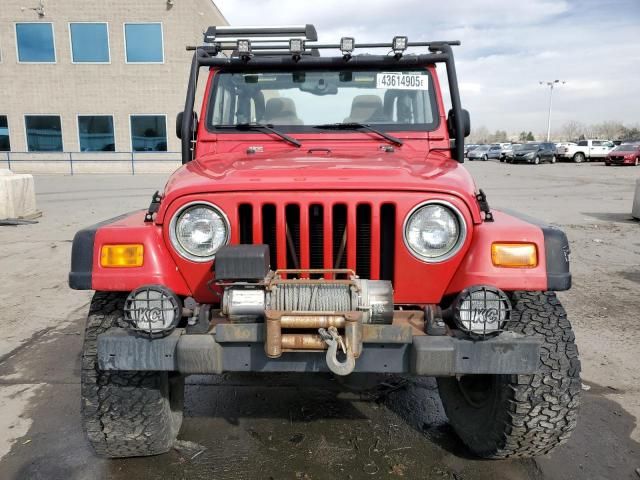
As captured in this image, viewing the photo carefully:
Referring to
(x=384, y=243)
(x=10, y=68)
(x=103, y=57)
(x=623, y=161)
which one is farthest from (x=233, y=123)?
(x=623, y=161)

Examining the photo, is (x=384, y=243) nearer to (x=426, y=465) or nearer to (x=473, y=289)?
(x=473, y=289)

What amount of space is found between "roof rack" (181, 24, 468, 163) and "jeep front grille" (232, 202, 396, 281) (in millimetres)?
1311

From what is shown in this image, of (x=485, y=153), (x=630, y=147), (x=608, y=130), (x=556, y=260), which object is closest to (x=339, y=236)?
(x=556, y=260)

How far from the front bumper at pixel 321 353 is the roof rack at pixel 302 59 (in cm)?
166

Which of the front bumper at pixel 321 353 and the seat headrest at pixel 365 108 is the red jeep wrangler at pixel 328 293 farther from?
the seat headrest at pixel 365 108

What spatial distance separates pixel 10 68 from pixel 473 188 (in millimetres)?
26181

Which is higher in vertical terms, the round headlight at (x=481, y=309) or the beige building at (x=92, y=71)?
the beige building at (x=92, y=71)

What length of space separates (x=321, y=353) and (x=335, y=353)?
0.15m

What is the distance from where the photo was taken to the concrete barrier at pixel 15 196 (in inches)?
397

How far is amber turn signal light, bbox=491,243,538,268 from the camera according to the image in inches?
87.9

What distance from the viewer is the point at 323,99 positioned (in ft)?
11.9

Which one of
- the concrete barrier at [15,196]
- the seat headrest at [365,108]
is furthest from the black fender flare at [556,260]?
the concrete barrier at [15,196]

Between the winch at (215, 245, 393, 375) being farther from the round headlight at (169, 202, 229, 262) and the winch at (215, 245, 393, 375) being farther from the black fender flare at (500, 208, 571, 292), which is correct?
the black fender flare at (500, 208, 571, 292)

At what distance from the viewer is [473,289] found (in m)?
2.12
